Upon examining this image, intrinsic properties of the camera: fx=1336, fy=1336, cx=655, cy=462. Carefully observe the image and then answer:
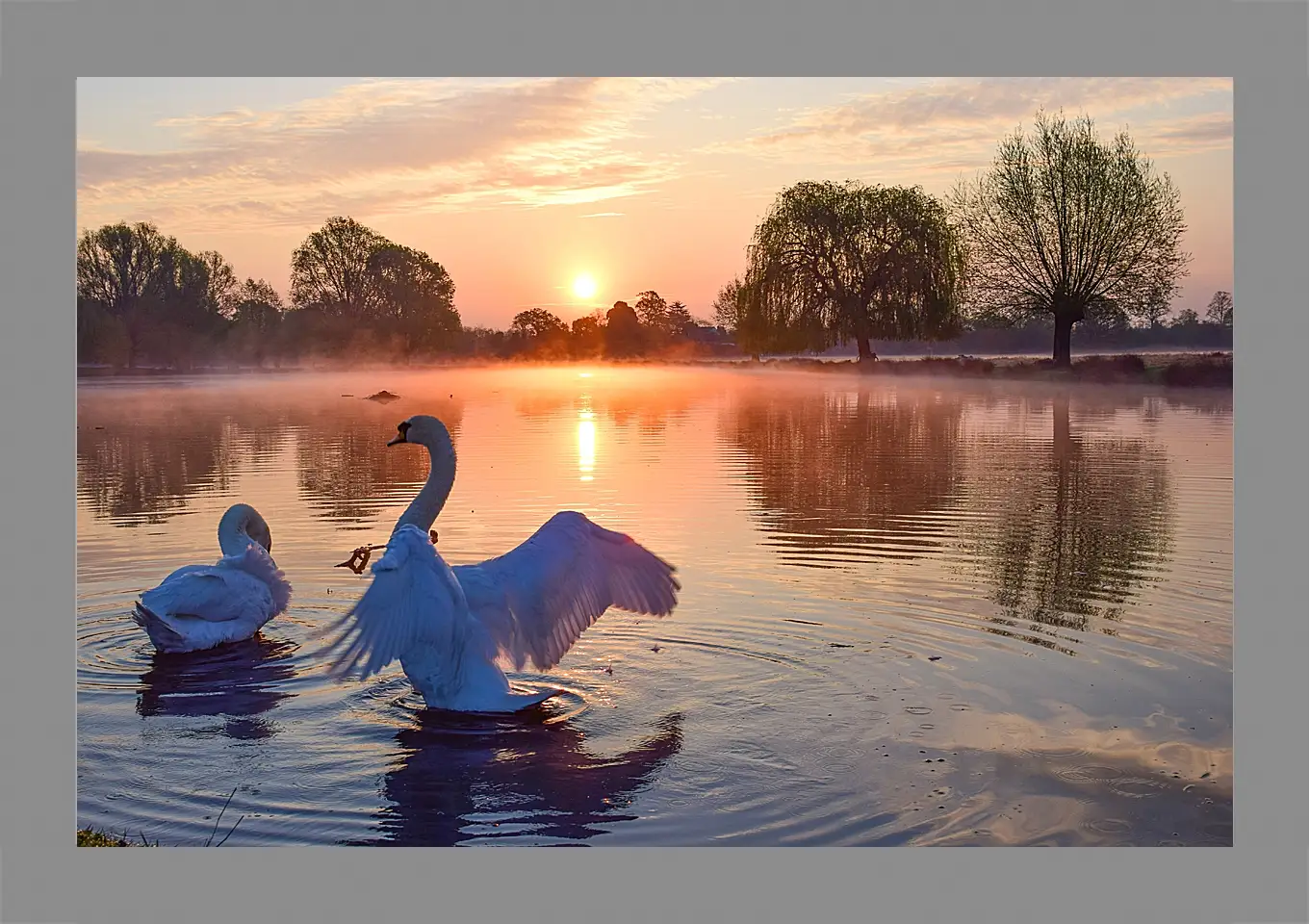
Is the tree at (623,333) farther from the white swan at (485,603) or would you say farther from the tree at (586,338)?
the white swan at (485,603)

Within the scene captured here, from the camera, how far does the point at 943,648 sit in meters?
8.94

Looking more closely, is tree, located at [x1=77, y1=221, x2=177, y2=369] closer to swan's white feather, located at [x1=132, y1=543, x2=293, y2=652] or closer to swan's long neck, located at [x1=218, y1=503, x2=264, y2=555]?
swan's long neck, located at [x1=218, y1=503, x2=264, y2=555]

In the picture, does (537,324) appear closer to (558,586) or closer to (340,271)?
(340,271)

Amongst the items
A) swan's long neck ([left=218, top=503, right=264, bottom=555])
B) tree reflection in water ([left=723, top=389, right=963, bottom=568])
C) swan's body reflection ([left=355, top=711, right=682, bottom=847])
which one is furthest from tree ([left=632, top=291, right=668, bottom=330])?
swan's body reflection ([left=355, top=711, right=682, bottom=847])

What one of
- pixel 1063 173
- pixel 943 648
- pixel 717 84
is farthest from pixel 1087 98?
pixel 1063 173

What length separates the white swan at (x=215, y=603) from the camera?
930 centimetres

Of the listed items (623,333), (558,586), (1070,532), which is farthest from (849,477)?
(623,333)

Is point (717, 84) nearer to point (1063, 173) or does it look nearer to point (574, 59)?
point (574, 59)

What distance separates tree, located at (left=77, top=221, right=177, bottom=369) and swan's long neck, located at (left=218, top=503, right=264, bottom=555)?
464cm

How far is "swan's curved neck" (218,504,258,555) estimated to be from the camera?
34.9 feet

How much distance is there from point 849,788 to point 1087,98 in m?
7.11

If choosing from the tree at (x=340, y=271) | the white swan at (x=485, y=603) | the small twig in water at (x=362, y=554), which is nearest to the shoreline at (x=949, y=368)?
the tree at (x=340, y=271)

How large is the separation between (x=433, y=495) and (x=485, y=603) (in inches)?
52.7

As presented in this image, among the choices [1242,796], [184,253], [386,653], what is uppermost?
[184,253]
